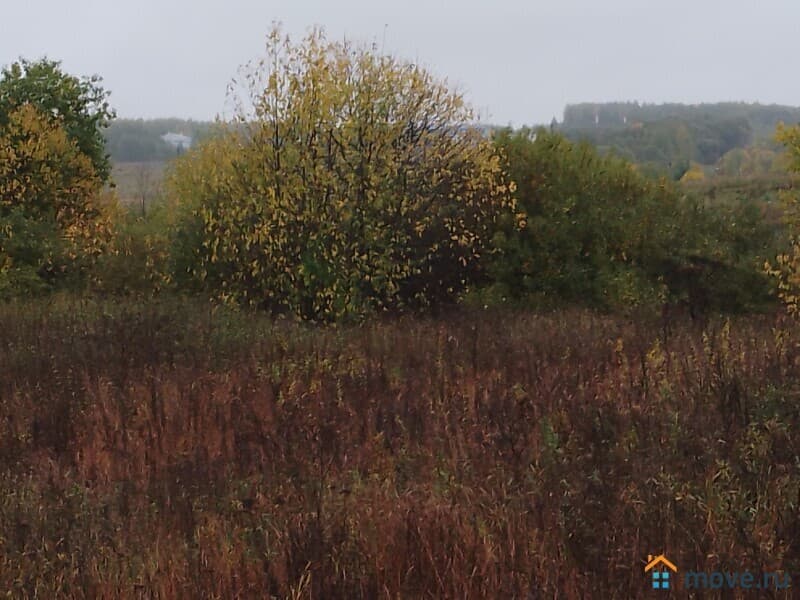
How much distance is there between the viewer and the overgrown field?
3785 mm

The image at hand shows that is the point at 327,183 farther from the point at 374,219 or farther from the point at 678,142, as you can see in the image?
the point at 678,142

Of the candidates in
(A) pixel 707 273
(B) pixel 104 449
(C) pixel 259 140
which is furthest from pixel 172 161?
(B) pixel 104 449

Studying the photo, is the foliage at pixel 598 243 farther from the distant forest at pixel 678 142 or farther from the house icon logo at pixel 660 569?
the distant forest at pixel 678 142

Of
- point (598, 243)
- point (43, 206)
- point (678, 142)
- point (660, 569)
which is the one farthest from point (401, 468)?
point (678, 142)

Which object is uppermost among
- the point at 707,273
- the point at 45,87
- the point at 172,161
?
the point at 45,87

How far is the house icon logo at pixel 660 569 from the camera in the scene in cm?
353

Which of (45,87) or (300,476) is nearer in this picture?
(300,476)

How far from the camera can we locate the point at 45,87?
1133 inches

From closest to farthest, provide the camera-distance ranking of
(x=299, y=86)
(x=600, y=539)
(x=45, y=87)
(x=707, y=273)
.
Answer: (x=600, y=539) < (x=299, y=86) < (x=707, y=273) < (x=45, y=87)

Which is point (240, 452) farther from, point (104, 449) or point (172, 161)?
point (172, 161)

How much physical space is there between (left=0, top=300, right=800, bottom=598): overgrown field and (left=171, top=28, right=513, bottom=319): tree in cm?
575

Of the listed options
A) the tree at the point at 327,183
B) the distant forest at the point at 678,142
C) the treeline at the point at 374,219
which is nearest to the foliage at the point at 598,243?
the treeline at the point at 374,219

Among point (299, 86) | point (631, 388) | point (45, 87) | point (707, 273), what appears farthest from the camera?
point (45, 87)

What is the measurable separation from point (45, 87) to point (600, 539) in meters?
29.9
